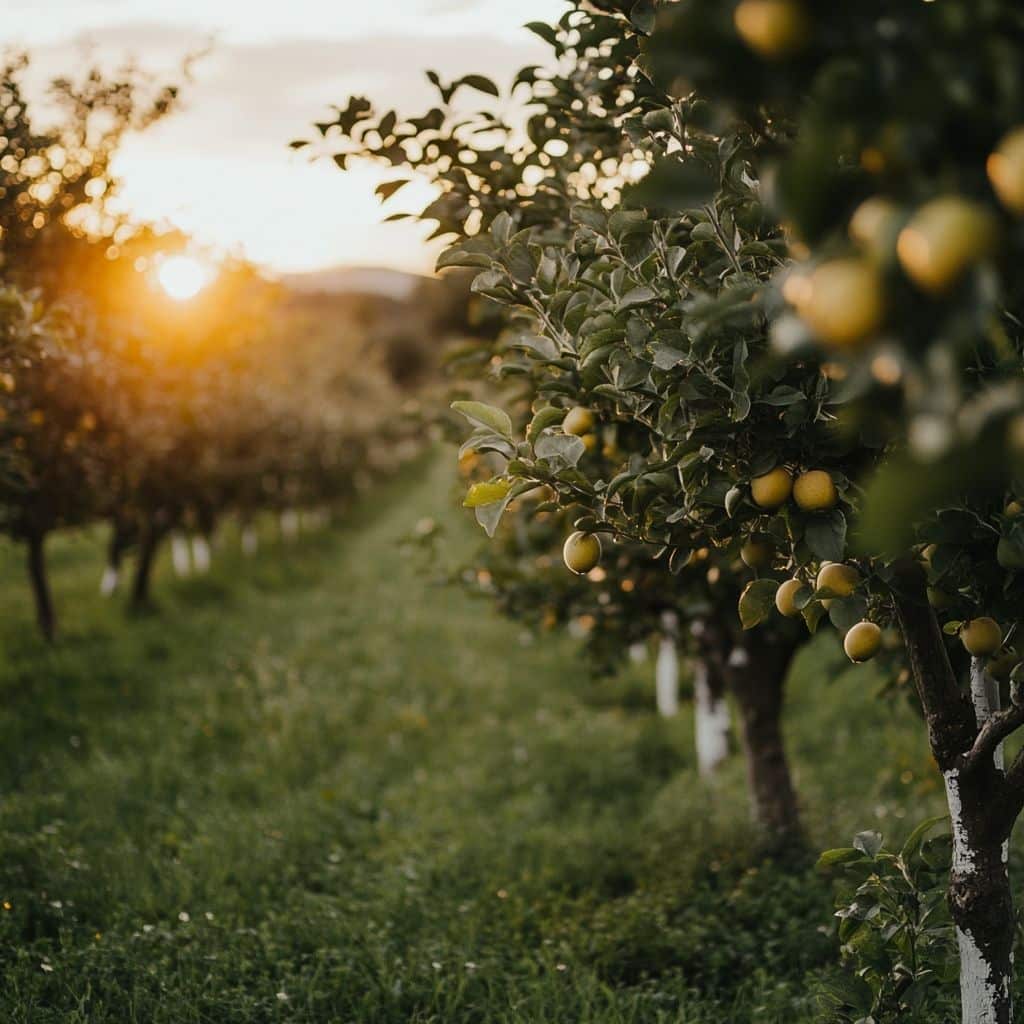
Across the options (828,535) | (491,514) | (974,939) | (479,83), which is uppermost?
(479,83)

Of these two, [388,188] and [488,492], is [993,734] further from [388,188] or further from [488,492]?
[388,188]

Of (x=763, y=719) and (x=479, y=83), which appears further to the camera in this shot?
(x=763, y=719)

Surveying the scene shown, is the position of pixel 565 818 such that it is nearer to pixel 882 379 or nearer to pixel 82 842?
pixel 82 842

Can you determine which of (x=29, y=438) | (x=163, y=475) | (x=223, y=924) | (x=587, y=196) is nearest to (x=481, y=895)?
(x=223, y=924)

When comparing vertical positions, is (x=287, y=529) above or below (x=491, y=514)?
above

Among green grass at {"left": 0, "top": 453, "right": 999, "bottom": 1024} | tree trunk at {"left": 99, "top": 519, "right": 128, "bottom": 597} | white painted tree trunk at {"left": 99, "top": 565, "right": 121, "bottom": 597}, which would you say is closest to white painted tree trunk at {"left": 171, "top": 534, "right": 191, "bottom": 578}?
tree trunk at {"left": 99, "top": 519, "right": 128, "bottom": 597}

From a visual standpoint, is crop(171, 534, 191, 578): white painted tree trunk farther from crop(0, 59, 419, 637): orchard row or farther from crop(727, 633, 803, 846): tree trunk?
crop(727, 633, 803, 846): tree trunk

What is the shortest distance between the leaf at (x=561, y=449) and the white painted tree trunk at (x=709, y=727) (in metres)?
4.25

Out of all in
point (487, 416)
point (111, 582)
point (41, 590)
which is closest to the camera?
point (487, 416)

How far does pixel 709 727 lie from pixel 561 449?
4.55m

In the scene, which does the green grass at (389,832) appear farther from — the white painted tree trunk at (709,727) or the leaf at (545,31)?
the leaf at (545,31)

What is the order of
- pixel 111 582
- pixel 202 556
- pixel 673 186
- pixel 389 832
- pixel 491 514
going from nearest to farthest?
pixel 673 186
pixel 491 514
pixel 389 832
pixel 111 582
pixel 202 556

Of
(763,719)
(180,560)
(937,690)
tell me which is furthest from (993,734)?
(180,560)

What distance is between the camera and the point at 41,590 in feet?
25.9
